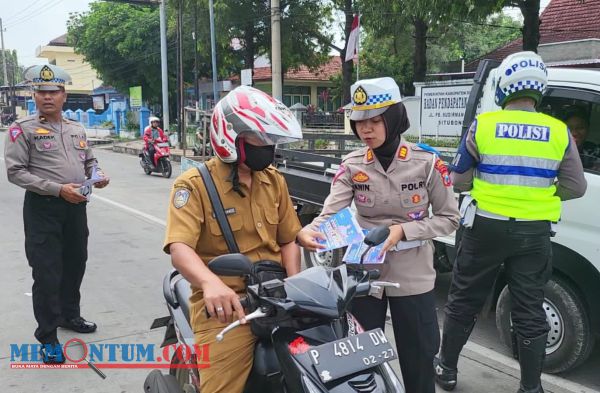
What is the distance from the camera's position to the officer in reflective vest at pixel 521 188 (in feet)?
9.26

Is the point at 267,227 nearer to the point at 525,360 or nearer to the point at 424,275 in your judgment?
the point at 424,275

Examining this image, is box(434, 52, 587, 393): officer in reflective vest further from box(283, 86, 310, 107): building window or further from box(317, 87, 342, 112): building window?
box(283, 86, 310, 107): building window

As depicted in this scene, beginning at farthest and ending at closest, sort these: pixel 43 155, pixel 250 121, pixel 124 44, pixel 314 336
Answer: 1. pixel 124 44
2. pixel 43 155
3. pixel 250 121
4. pixel 314 336

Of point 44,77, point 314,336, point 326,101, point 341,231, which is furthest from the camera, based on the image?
point 326,101

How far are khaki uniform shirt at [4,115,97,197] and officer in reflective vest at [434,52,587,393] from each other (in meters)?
2.49

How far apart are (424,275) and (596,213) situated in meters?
1.39

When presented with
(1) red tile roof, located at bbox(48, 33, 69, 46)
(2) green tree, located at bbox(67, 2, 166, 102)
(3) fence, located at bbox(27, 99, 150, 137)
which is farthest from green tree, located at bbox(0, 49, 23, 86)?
(2) green tree, located at bbox(67, 2, 166, 102)

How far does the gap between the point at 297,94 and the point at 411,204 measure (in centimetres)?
3807

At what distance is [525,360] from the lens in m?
2.97

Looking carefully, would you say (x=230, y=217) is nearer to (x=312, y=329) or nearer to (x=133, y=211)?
(x=312, y=329)

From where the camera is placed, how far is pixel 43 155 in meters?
3.66

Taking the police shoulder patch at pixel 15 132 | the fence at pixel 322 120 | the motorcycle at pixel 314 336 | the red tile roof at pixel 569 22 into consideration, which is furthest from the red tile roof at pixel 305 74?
the motorcycle at pixel 314 336

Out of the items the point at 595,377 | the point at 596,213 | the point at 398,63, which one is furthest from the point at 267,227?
the point at 398,63

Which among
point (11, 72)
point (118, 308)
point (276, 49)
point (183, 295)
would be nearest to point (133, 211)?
point (118, 308)
